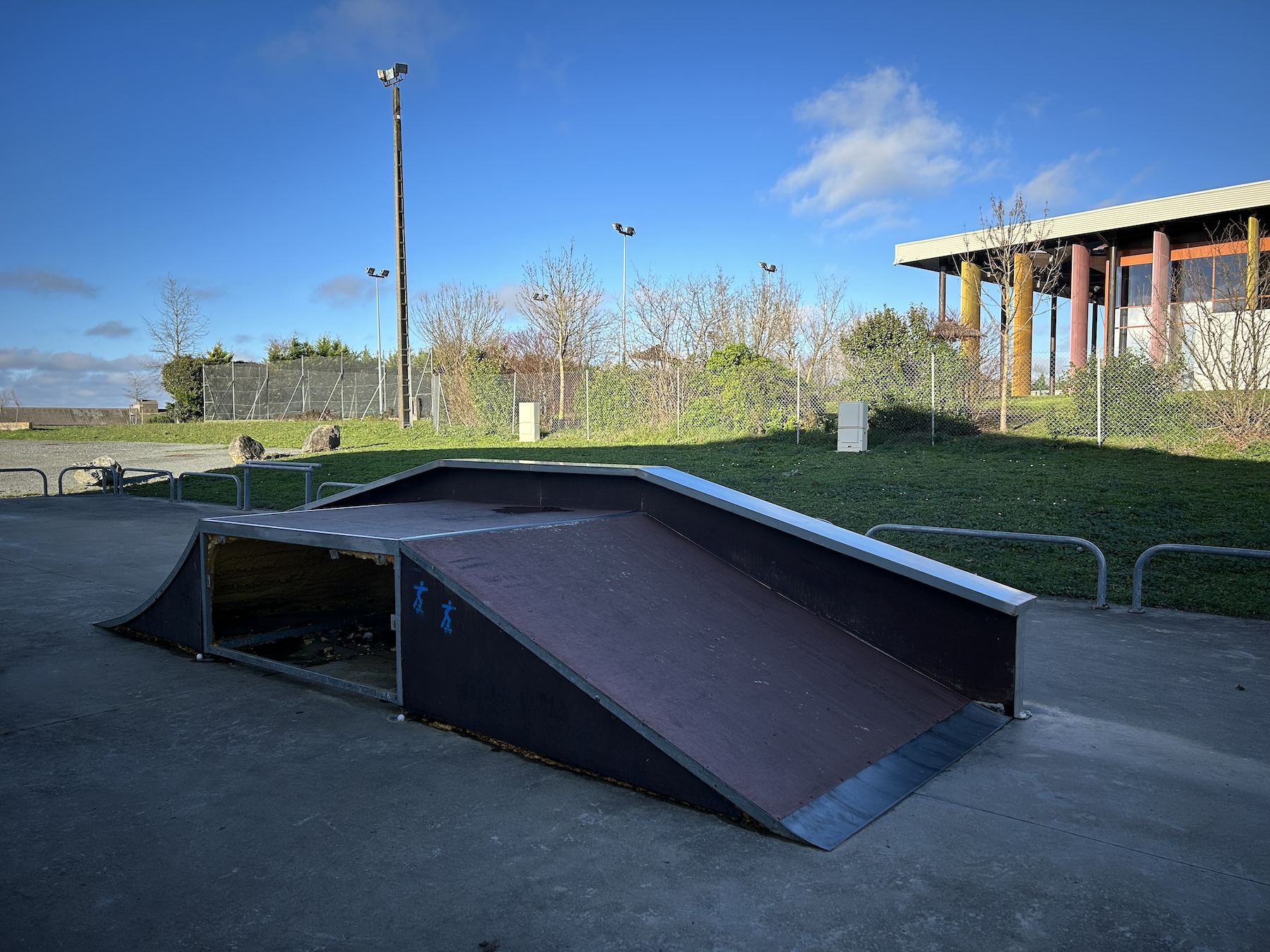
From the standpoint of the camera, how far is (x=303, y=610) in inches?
254

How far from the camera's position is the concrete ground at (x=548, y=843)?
97.9 inches

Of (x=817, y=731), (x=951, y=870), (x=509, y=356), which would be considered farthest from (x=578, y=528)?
(x=509, y=356)

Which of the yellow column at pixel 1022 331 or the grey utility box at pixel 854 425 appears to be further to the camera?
the yellow column at pixel 1022 331

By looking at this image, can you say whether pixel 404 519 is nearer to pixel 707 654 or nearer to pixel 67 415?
pixel 707 654

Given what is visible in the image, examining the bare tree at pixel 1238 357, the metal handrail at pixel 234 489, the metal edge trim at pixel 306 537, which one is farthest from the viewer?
the bare tree at pixel 1238 357

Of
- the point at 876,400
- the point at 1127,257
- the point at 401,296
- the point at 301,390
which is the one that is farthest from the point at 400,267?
the point at 1127,257

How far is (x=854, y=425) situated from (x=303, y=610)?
1236 cm

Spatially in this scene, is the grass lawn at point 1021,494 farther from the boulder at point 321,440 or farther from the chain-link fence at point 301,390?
the chain-link fence at point 301,390

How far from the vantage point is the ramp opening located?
5391mm

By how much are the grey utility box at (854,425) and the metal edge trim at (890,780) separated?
41.1 ft

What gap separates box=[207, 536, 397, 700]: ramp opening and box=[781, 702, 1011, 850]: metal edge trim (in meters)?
2.67

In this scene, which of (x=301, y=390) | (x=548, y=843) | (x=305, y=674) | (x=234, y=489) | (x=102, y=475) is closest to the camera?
(x=548, y=843)

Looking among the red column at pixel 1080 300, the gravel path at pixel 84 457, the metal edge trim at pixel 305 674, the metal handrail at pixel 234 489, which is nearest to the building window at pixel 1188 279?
the red column at pixel 1080 300

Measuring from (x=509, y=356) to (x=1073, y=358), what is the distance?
91.8 feet
